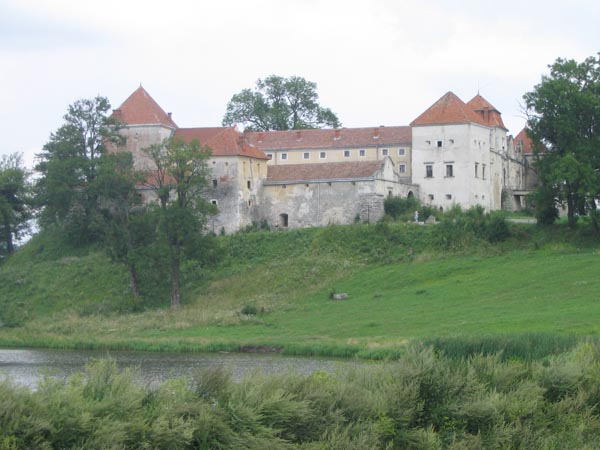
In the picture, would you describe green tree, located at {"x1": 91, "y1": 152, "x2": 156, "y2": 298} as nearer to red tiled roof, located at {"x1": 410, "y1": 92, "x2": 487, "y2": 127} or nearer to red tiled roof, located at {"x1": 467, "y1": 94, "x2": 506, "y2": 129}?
red tiled roof, located at {"x1": 410, "y1": 92, "x2": 487, "y2": 127}

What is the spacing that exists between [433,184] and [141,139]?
21.2m

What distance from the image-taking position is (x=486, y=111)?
7906 cm

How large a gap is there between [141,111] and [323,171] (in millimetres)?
14293

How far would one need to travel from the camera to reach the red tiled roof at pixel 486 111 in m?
78.7

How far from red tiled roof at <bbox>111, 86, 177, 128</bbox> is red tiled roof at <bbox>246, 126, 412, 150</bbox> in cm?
816

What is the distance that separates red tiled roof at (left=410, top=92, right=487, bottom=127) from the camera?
73.1 meters

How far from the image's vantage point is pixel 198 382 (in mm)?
17344

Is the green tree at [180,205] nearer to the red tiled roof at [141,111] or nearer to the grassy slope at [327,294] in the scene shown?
the grassy slope at [327,294]

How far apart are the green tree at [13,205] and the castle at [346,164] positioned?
788 centimetres

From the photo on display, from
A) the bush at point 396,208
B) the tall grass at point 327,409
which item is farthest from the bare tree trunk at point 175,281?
the tall grass at point 327,409

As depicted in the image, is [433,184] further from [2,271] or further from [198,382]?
[198,382]

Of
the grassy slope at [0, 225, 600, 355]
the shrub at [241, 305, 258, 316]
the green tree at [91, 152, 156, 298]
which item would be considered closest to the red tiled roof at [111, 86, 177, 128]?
the green tree at [91, 152, 156, 298]

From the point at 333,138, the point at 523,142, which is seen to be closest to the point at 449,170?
the point at 333,138

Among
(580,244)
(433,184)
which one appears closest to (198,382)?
(580,244)
